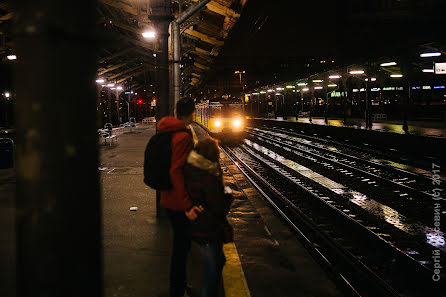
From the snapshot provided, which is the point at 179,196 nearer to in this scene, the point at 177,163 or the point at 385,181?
the point at 177,163

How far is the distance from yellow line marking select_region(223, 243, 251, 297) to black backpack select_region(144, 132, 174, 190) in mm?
1451

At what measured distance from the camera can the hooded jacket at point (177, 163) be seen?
10.4 feet

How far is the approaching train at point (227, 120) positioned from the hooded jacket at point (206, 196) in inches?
971

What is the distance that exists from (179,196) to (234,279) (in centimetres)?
→ 178

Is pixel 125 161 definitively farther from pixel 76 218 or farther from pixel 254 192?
pixel 76 218

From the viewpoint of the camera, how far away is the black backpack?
346 cm

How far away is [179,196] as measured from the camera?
3195mm

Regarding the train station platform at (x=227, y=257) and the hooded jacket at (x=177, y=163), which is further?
the train station platform at (x=227, y=257)

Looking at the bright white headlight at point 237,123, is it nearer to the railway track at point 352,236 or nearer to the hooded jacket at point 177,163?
the railway track at point 352,236

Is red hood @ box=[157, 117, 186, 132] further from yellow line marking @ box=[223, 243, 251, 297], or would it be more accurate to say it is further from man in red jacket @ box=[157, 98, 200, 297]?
yellow line marking @ box=[223, 243, 251, 297]

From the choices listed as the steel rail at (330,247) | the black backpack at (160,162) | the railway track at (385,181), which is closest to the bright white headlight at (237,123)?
the railway track at (385,181)

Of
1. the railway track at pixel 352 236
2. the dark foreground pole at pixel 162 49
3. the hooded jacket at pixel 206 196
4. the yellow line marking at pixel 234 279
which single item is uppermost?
the dark foreground pole at pixel 162 49

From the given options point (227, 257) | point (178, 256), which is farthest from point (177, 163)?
point (227, 257)

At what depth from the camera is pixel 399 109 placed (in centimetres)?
3462
